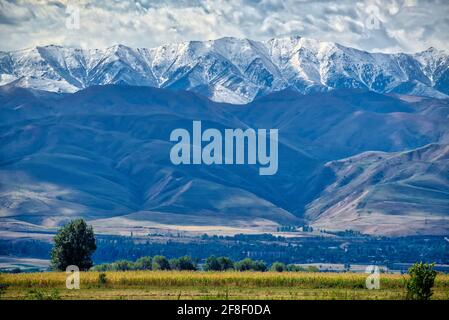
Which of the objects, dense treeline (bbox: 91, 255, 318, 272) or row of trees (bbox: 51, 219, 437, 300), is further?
dense treeline (bbox: 91, 255, 318, 272)

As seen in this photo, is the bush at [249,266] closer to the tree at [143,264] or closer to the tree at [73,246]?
the tree at [143,264]

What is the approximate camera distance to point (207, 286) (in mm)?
98375

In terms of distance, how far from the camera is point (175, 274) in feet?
348

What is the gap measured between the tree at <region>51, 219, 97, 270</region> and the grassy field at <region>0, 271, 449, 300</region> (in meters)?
20.6

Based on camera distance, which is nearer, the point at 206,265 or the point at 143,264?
the point at 206,265

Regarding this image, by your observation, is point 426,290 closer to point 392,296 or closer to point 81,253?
point 392,296

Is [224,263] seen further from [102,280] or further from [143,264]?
[102,280]

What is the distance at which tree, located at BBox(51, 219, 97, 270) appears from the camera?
125 m

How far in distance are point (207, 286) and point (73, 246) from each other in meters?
31.9

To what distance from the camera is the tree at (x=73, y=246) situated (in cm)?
12544

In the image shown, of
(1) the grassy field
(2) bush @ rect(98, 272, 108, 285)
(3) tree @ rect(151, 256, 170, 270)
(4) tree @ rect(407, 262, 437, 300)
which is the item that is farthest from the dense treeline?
(4) tree @ rect(407, 262, 437, 300)

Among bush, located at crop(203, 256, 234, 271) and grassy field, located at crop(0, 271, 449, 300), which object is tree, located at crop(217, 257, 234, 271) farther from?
grassy field, located at crop(0, 271, 449, 300)

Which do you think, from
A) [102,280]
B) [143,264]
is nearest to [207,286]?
[102,280]
